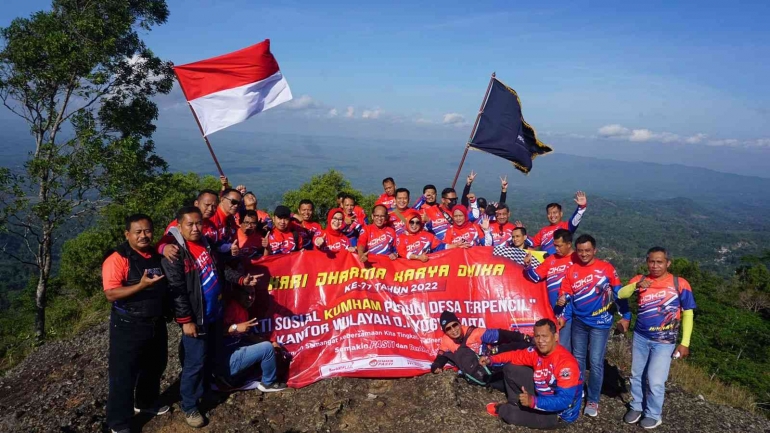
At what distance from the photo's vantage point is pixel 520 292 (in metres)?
7.02

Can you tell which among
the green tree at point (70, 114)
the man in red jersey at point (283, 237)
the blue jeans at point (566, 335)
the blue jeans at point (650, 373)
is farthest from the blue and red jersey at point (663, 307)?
the green tree at point (70, 114)

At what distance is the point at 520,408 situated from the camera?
5.32 metres

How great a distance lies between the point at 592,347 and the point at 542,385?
39.0 inches

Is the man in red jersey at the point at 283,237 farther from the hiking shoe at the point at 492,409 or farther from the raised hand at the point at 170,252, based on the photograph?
the hiking shoe at the point at 492,409

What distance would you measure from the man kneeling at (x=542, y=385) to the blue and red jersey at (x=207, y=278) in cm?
367

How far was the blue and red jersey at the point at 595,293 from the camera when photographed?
5.57 m

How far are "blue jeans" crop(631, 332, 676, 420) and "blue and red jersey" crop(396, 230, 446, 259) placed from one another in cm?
338

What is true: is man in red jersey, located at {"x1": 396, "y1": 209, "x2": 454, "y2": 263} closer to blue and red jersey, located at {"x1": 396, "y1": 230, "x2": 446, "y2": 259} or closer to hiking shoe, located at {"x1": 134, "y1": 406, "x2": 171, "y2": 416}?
blue and red jersey, located at {"x1": 396, "y1": 230, "x2": 446, "y2": 259}

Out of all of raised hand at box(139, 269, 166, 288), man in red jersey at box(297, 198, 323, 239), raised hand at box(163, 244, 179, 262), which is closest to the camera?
raised hand at box(139, 269, 166, 288)

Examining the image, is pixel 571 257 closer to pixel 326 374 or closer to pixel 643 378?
pixel 643 378

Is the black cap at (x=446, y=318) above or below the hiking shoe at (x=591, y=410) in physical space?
above

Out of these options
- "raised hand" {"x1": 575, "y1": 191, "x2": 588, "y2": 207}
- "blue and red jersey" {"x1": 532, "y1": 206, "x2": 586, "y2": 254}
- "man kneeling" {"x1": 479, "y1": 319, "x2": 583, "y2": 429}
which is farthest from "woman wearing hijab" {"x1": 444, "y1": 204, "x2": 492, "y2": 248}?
"man kneeling" {"x1": 479, "y1": 319, "x2": 583, "y2": 429}

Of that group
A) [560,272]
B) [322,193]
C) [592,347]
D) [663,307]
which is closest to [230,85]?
[560,272]

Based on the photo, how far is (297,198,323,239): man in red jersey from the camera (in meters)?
7.70
